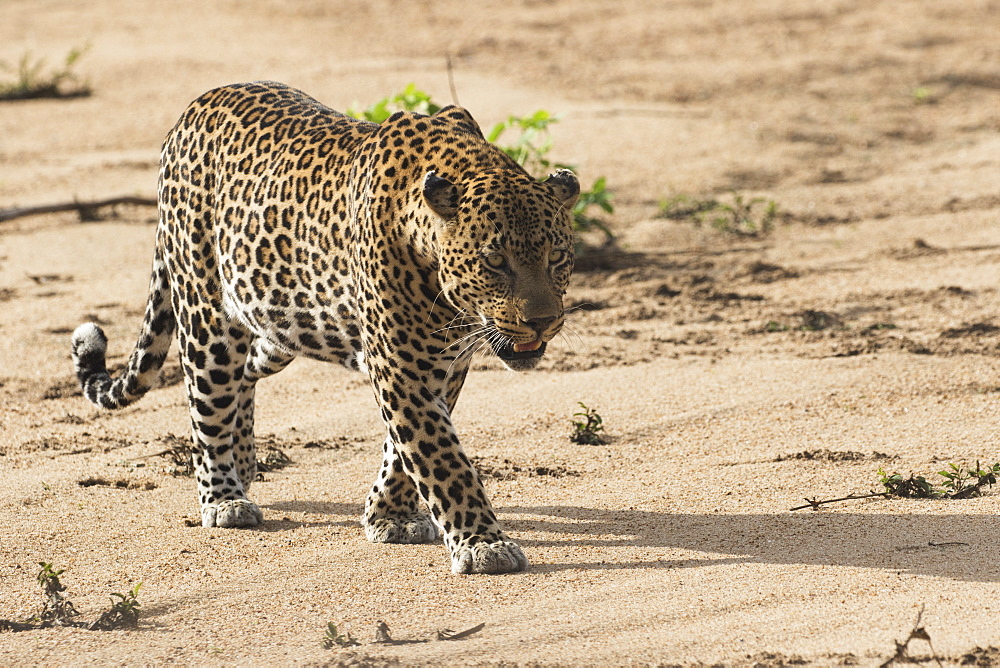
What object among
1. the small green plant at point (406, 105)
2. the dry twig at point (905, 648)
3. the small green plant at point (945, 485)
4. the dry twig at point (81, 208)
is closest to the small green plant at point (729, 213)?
the small green plant at point (406, 105)

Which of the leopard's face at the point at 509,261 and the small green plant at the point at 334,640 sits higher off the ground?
the leopard's face at the point at 509,261

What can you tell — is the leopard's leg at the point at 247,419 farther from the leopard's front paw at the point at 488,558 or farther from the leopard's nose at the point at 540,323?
the leopard's nose at the point at 540,323

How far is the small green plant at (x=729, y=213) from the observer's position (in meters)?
11.0

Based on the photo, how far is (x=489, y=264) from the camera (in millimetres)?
4953

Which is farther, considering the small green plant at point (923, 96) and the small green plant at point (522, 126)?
the small green plant at point (923, 96)

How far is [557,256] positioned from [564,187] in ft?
0.97

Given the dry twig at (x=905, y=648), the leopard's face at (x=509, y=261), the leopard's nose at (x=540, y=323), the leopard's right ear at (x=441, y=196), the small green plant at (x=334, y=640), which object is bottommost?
the small green plant at (x=334, y=640)

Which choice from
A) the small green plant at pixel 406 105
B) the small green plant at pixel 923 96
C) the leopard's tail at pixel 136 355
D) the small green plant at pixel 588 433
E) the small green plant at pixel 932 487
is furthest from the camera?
the small green plant at pixel 923 96

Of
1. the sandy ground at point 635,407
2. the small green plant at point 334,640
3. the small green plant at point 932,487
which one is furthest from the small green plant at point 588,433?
the small green plant at point 334,640

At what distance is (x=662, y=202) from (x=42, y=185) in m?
5.58

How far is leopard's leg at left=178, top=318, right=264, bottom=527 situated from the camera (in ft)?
20.0

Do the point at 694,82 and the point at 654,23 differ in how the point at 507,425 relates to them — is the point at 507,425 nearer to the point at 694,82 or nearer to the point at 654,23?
the point at 694,82

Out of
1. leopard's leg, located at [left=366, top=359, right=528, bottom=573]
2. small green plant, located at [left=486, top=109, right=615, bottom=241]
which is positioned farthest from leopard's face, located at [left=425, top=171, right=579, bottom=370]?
small green plant, located at [left=486, top=109, right=615, bottom=241]

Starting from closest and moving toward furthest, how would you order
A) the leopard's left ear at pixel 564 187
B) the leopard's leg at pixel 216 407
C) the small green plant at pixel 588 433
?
1. the leopard's left ear at pixel 564 187
2. the leopard's leg at pixel 216 407
3. the small green plant at pixel 588 433
